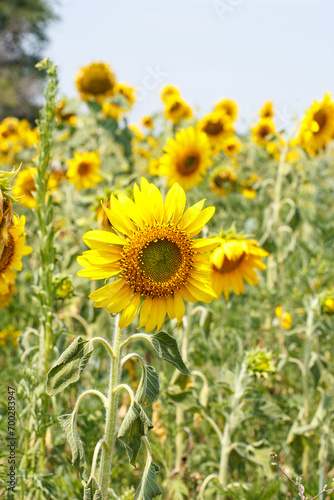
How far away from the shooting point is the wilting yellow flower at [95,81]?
407 cm

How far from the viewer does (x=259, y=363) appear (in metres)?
1.81

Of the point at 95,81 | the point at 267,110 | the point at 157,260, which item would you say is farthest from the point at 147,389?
the point at 267,110

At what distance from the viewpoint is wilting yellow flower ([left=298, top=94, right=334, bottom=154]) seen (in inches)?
121

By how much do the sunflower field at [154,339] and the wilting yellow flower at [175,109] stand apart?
1.70ft

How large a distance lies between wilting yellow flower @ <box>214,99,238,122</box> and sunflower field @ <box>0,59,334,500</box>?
429 millimetres

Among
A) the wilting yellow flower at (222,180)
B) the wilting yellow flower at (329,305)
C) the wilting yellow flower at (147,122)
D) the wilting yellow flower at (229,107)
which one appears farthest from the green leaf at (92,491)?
the wilting yellow flower at (147,122)

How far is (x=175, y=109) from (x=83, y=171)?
154 cm

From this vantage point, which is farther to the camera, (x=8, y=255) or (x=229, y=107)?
(x=229, y=107)

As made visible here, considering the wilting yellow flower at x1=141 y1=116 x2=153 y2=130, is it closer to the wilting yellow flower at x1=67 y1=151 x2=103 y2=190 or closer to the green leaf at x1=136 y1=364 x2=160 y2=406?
the wilting yellow flower at x1=67 y1=151 x2=103 y2=190

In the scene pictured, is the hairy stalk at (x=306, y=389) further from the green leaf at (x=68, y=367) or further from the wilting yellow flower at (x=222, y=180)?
the wilting yellow flower at (x=222, y=180)

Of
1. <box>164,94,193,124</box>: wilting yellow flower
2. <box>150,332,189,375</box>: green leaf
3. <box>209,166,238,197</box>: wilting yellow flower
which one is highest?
<box>164,94,193,124</box>: wilting yellow flower

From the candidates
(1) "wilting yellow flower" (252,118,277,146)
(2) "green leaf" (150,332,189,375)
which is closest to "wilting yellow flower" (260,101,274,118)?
(1) "wilting yellow flower" (252,118,277,146)

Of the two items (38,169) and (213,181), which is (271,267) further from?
(38,169)

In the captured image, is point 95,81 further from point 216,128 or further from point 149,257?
point 149,257
